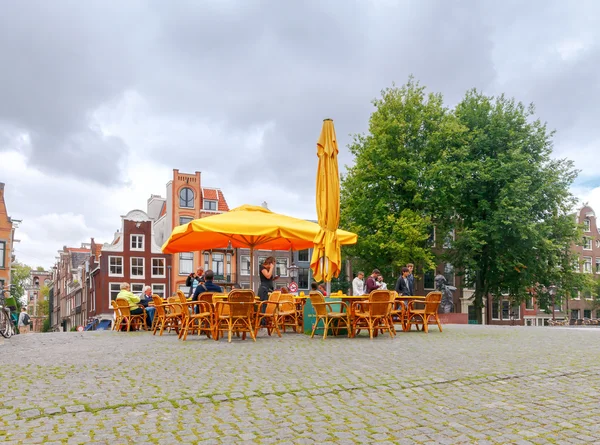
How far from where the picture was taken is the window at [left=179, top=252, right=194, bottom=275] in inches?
2253

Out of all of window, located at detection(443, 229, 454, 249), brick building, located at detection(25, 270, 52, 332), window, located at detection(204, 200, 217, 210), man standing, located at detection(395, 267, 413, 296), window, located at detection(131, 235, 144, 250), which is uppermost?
window, located at detection(204, 200, 217, 210)

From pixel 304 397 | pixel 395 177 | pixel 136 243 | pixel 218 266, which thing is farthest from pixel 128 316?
pixel 136 243

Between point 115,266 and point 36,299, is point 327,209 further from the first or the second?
point 36,299

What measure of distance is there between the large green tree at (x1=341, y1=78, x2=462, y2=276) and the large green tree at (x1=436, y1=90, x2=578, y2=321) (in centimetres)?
116

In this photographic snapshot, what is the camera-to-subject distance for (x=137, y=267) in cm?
5800

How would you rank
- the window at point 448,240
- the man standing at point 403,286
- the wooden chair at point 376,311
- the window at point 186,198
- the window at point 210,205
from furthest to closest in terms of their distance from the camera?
1. the window at point 210,205
2. the window at point 186,198
3. the window at point 448,240
4. the man standing at point 403,286
5. the wooden chair at point 376,311

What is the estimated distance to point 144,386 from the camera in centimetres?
666

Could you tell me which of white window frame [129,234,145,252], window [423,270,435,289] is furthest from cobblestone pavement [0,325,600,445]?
white window frame [129,234,145,252]

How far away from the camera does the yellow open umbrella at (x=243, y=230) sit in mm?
14008

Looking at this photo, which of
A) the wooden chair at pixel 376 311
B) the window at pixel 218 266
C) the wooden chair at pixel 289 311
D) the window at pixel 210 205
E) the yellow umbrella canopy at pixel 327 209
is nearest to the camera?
the wooden chair at pixel 376 311

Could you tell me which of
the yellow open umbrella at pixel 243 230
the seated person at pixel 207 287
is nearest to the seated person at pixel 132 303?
the yellow open umbrella at pixel 243 230

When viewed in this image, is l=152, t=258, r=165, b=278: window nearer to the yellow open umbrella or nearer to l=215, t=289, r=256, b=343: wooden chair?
the yellow open umbrella

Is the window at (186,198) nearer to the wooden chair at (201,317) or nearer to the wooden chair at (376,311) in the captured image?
the wooden chair at (201,317)

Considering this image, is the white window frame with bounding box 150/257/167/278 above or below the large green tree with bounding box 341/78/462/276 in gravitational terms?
below
